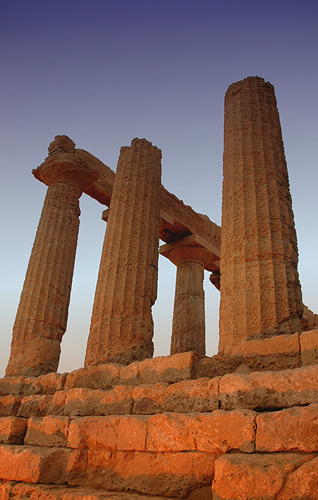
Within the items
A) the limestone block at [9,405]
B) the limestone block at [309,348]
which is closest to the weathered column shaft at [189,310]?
the limestone block at [9,405]

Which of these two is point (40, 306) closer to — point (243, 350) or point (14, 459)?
point (14, 459)

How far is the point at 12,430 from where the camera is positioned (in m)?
6.42

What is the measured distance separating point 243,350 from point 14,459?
3.41m

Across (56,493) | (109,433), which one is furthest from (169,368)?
(56,493)

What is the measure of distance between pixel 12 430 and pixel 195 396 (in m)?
3.05

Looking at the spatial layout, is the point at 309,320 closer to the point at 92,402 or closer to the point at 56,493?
the point at 92,402

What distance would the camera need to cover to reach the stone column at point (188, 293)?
16359mm

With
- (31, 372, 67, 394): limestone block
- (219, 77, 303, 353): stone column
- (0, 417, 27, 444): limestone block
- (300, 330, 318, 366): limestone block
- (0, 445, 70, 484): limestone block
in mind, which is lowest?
(0, 445, 70, 484): limestone block

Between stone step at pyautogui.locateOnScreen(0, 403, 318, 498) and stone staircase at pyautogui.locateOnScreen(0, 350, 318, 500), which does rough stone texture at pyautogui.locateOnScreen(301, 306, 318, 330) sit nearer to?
stone staircase at pyautogui.locateOnScreen(0, 350, 318, 500)

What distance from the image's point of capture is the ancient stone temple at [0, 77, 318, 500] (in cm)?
429

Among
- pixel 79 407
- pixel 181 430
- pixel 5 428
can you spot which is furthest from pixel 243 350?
pixel 5 428

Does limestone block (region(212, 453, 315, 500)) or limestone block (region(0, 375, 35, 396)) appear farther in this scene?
limestone block (region(0, 375, 35, 396))

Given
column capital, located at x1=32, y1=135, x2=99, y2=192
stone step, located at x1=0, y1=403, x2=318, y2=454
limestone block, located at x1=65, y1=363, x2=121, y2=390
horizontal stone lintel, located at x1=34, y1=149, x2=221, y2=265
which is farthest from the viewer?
horizontal stone lintel, located at x1=34, y1=149, x2=221, y2=265

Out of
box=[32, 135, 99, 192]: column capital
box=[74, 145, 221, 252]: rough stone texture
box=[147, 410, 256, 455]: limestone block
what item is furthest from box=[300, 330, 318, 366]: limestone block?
box=[74, 145, 221, 252]: rough stone texture
